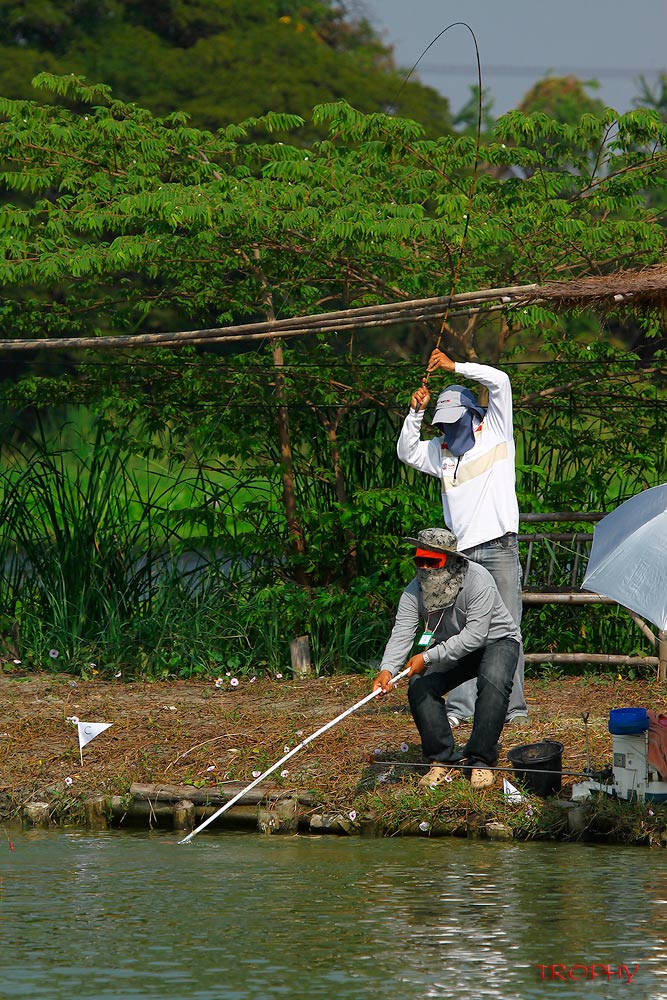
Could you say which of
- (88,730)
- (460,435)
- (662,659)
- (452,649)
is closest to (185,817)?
(88,730)

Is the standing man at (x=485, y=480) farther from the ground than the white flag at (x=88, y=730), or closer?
farther from the ground

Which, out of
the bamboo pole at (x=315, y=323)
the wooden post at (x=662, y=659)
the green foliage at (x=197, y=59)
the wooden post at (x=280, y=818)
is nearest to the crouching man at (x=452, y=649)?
the wooden post at (x=280, y=818)

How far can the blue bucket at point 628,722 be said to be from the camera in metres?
7.79

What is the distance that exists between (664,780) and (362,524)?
3.50 meters

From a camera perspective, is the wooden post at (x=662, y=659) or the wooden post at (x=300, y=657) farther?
the wooden post at (x=300, y=657)

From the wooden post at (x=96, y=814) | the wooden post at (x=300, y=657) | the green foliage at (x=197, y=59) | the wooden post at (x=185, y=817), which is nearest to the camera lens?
the wooden post at (x=185, y=817)

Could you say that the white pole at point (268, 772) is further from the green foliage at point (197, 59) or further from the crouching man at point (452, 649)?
the green foliage at point (197, 59)

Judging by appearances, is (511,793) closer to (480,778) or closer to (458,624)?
(480,778)

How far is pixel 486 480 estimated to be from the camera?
361 inches

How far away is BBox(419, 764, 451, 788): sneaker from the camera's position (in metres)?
8.24

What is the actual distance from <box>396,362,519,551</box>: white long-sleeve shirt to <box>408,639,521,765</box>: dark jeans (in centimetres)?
93

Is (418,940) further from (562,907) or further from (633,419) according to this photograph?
(633,419)

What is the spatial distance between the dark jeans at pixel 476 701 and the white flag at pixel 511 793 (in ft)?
0.47

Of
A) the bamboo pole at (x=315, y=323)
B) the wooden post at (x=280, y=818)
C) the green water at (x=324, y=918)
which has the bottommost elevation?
the green water at (x=324, y=918)
